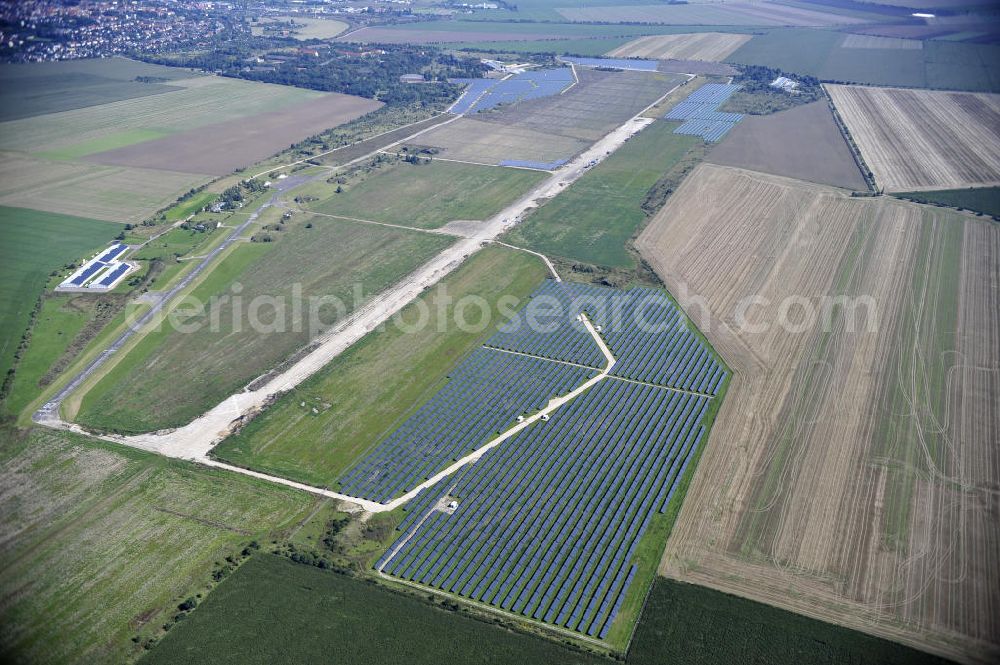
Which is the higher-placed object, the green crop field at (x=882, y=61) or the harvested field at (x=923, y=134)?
the green crop field at (x=882, y=61)

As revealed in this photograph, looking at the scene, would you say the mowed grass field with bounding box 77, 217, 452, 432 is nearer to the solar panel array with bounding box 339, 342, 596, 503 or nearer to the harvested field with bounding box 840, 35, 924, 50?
the solar panel array with bounding box 339, 342, 596, 503

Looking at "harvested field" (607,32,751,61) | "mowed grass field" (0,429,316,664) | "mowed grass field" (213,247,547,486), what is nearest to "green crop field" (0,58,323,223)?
"mowed grass field" (213,247,547,486)

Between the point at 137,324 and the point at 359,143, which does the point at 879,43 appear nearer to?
the point at 359,143

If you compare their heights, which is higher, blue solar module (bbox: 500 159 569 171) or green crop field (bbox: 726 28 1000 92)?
green crop field (bbox: 726 28 1000 92)

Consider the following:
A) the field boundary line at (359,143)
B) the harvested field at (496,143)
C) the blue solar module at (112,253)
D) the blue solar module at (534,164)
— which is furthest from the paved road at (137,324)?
the blue solar module at (534,164)

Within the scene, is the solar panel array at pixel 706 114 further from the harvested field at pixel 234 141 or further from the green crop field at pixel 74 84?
the green crop field at pixel 74 84

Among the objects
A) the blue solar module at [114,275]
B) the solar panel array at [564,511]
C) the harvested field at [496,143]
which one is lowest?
the solar panel array at [564,511]
